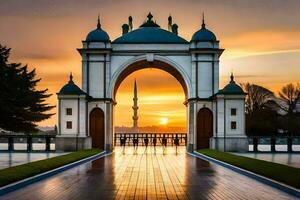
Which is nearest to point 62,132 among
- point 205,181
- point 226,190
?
point 205,181

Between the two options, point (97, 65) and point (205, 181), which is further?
point (97, 65)

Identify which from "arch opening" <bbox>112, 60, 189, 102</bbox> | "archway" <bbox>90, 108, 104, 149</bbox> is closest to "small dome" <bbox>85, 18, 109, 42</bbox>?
"arch opening" <bbox>112, 60, 189, 102</bbox>

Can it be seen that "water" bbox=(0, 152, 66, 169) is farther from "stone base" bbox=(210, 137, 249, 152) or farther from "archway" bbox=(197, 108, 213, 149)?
"archway" bbox=(197, 108, 213, 149)

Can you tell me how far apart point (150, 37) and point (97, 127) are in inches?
336

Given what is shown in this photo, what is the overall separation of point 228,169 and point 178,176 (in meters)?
4.09

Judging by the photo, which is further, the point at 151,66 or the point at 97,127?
the point at 151,66

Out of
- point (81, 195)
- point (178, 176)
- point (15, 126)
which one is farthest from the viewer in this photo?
point (15, 126)

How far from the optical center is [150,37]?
145 ft

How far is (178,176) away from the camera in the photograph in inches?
795

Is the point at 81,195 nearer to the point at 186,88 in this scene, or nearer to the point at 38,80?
the point at 186,88

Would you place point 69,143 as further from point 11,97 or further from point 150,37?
point 150,37

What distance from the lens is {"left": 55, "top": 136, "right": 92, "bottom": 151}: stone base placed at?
40375 mm

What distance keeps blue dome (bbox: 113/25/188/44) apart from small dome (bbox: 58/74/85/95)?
5193mm

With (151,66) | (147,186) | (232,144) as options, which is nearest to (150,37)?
(151,66)
